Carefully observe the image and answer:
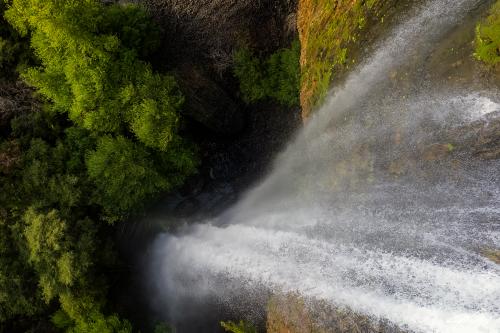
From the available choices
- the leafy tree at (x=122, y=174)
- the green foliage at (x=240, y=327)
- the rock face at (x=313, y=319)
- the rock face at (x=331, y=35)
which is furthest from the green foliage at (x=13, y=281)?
the rock face at (x=331, y=35)

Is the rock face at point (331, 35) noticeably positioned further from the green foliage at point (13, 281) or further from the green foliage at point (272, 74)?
the green foliage at point (13, 281)

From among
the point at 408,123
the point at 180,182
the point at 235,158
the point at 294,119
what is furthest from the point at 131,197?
the point at 408,123

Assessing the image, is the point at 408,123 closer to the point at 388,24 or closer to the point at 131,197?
the point at 388,24

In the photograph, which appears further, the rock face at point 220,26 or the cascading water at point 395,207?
the rock face at point 220,26

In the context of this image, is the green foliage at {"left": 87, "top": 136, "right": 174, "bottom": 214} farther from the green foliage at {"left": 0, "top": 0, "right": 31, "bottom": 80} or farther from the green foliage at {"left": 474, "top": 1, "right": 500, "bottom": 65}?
the green foliage at {"left": 474, "top": 1, "right": 500, "bottom": 65}

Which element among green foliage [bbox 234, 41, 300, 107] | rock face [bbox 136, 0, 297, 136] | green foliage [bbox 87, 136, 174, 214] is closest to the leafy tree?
green foliage [bbox 87, 136, 174, 214]

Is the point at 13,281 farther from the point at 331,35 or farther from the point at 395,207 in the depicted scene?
the point at 331,35
